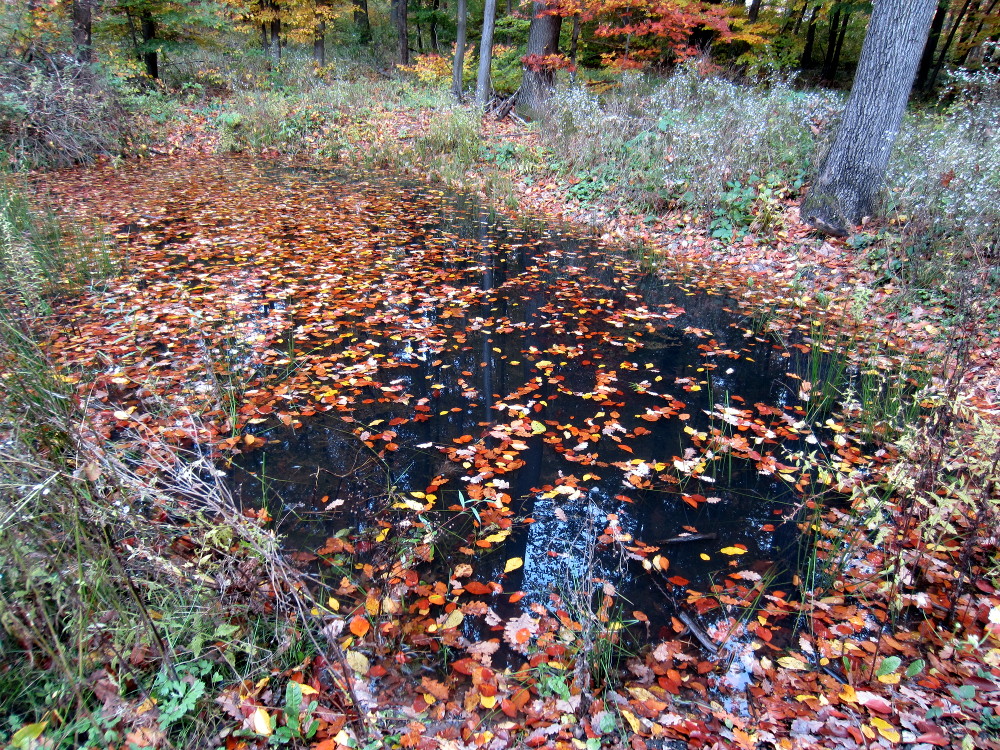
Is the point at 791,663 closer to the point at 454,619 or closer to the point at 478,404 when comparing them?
the point at 454,619

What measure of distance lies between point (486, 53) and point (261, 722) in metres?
14.8

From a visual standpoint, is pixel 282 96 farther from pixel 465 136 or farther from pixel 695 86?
pixel 695 86

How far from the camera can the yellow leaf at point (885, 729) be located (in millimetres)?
1836

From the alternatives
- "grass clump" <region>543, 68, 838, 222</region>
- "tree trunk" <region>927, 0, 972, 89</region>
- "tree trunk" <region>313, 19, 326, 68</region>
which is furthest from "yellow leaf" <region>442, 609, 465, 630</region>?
"tree trunk" <region>927, 0, 972, 89</region>

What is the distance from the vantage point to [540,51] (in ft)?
43.8

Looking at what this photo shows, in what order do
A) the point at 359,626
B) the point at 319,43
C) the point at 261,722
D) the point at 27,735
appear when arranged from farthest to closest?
1. the point at 319,43
2. the point at 359,626
3. the point at 261,722
4. the point at 27,735

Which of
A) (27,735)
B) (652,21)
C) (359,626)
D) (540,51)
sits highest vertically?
(652,21)

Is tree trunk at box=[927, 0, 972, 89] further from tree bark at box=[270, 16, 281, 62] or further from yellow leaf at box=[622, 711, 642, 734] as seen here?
yellow leaf at box=[622, 711, 642, 734]

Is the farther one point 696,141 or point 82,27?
point 82,27

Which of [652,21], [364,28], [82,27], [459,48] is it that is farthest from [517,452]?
[364,28]

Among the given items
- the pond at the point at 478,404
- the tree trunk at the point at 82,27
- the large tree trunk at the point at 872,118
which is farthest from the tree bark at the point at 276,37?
the large tree trunk at the point at 872,118

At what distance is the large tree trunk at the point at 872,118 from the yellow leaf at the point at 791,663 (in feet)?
19.7

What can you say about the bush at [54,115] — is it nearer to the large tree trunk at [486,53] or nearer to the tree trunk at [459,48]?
the large tree trunk at [486,53]

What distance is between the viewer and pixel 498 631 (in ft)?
7.78
